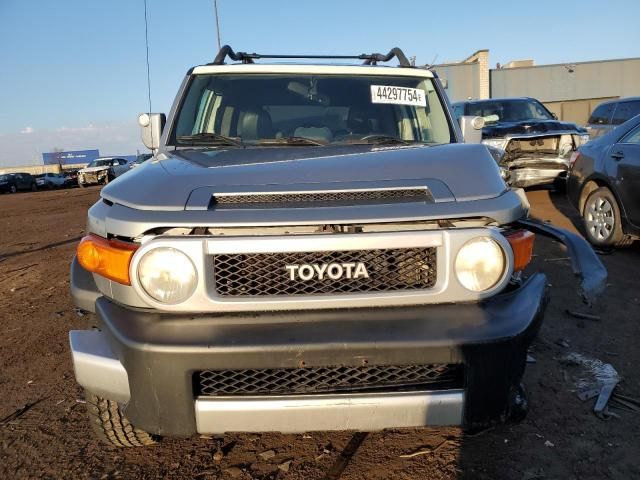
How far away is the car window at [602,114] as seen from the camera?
11.8 meters

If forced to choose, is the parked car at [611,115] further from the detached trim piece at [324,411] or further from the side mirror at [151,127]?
the detached trim piece at [324,411]

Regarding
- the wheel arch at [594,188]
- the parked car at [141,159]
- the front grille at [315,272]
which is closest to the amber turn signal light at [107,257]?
the front grille at [315,272]

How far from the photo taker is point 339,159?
252cm

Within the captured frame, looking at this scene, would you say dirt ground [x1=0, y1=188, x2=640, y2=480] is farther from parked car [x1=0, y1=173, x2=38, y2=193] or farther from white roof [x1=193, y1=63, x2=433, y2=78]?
parked car [x1=0, y1=173, x2=38, y2=193]

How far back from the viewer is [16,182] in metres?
37.8

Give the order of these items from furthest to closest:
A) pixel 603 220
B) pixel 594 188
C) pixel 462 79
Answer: pixel 462 79 < pixel 594 188 < pixel 603 220

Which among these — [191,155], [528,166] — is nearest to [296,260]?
[191,155]

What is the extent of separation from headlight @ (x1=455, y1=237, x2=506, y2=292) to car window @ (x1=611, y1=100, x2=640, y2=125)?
10.8 meters

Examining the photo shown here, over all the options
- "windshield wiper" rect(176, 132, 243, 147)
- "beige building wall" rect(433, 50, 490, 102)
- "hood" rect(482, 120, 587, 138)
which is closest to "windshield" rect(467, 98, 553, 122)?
"hood" rect(482, 120, 587, 138)

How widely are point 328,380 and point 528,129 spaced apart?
8687 mm

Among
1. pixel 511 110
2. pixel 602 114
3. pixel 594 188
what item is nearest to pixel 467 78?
pixel 602 114

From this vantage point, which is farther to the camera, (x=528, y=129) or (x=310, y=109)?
(x=528, y=129)

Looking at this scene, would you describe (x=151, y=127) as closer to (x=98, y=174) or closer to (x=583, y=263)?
(x=583, y=263)

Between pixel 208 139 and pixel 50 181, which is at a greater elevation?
pixel 208 139
